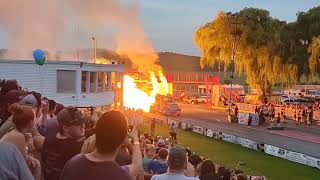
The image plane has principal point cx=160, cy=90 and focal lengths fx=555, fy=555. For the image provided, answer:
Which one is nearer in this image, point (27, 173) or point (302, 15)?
point (27, 173)

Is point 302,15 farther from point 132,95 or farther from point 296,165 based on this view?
point 296,165

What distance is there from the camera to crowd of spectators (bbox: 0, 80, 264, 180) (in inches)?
174

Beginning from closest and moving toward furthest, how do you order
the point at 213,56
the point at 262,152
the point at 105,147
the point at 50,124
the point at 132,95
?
the point at 105,147, the point at 50,124, the point at 262,152, the point at 132,95, the point at 213,56

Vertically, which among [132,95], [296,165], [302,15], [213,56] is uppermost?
[302,15]

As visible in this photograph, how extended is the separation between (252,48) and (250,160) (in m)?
33.2

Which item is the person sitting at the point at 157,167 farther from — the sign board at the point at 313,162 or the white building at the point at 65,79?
the white building at the point at 65,79

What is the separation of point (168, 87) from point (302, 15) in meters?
27.5

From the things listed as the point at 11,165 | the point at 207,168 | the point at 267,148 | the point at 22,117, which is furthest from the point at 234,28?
the point at 11,165

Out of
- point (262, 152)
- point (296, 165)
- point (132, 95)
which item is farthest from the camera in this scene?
point (132, 95)

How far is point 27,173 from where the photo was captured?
14.9 feet

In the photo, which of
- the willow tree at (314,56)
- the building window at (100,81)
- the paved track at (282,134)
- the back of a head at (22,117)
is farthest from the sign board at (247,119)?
the back of a head at (22,117)

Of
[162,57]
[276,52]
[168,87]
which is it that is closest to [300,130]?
[276,52]

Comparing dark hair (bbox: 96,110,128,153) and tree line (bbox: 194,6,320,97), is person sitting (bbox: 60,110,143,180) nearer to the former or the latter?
dark hair (bbox: 96,110,128,153)

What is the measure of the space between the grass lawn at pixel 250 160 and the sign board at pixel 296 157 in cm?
32
